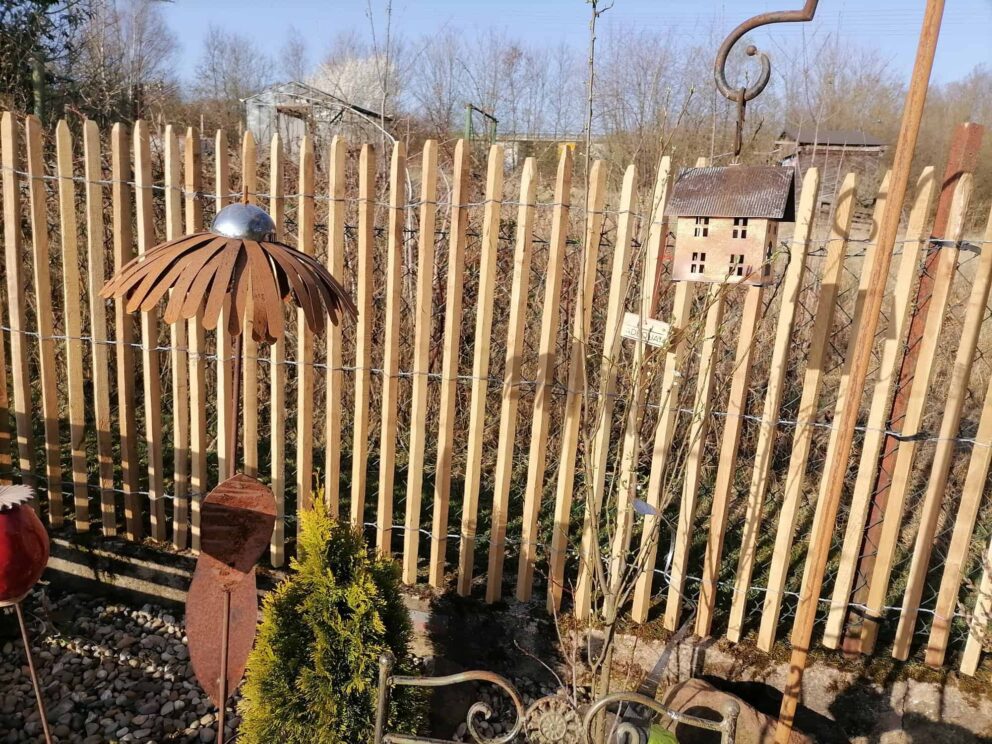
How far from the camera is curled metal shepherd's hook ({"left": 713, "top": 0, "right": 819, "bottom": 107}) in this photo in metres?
1.81

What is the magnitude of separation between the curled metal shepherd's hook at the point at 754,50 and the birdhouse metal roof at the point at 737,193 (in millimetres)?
234

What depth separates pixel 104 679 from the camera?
2965mm

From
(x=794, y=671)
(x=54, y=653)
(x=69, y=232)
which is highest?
(x=69, y=232)

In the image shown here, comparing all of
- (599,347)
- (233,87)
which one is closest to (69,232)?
(599,347)

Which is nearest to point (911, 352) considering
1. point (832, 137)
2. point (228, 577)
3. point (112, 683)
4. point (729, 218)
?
point (729, 218)

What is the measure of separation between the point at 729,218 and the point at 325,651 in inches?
78.4

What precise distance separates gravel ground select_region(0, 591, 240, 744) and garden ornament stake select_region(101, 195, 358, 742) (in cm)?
30

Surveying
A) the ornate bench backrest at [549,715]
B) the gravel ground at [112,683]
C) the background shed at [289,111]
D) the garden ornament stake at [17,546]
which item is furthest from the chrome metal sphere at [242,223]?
the background shed at [289,111]

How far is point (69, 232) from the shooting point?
10.4ft

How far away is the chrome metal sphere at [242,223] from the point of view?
2.03 meters

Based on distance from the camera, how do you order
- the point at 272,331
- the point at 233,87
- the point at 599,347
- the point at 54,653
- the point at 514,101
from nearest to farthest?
1. the point at 272,331
2. the point at 54,653
3. the point at 599,347
4. the point at 514,101
5. the point at 233,87

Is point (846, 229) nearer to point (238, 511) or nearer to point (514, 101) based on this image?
point (238, 511)

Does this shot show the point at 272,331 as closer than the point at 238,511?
Yes

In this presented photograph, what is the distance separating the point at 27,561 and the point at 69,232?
1815 mm
